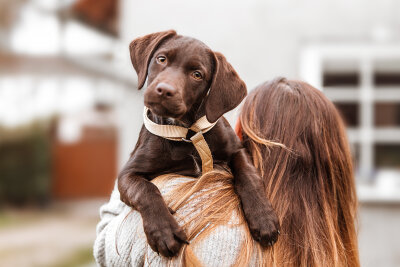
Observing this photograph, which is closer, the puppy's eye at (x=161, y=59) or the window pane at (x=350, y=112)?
the puppy's eye at (x=161, y=59)

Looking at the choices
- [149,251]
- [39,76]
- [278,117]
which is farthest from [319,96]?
[39,76]

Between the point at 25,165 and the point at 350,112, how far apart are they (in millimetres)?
8215

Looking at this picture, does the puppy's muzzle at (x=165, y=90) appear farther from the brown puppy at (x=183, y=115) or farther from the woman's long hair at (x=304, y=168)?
the woman's long hair at (x=304, y=168)

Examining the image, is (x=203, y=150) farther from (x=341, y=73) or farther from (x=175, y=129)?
(x=341, y=73)

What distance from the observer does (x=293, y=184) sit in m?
1.58

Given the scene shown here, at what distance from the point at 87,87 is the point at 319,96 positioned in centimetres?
1198

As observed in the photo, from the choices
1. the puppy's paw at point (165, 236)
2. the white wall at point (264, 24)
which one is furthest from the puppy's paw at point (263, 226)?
the white wall at point (264, 24)

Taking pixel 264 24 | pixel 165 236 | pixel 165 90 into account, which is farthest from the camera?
pixel 264 24

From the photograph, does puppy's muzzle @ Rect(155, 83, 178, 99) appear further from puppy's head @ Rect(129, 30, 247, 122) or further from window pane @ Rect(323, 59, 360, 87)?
window pane @ Rect(323, 59, 360, 87)

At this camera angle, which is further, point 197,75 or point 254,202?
point 197,75

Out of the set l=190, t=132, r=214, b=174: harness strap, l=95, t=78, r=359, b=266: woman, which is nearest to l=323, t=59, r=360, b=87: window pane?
l=95, t=78, r=359, b=266: woman

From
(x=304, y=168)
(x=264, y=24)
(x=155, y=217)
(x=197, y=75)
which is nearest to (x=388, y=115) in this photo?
(x=264, y=24)

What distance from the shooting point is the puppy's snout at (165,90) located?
58.5 inches

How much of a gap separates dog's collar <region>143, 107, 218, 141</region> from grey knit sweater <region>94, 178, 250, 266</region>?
137 mm
